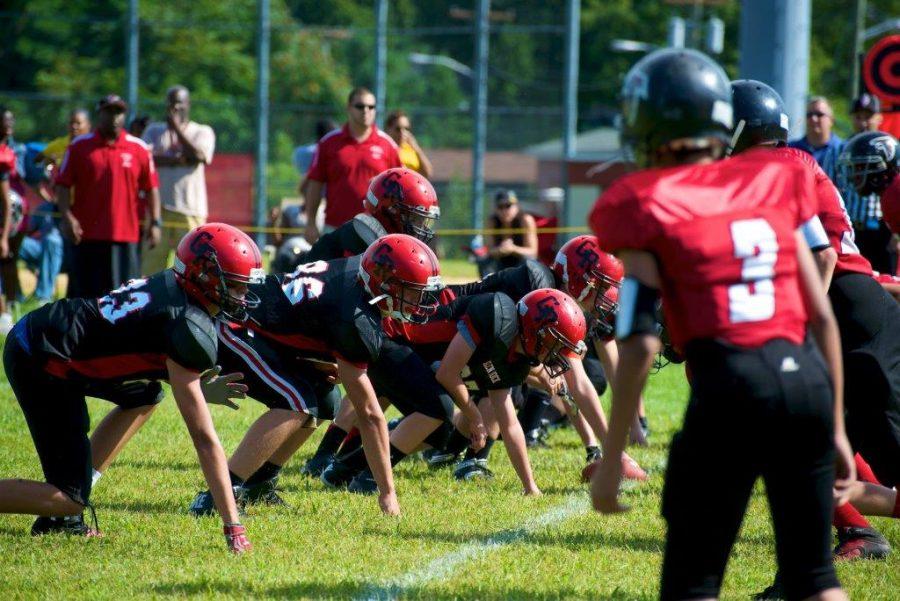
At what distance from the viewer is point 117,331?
4988mm

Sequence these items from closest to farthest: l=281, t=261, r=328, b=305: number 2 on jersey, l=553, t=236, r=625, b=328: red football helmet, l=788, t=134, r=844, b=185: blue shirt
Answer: l=281, t=261, r=328, b=305: number 2 on jersey < l=553, t=236, r=625, b=328: red football helmet < l=788, t=134, r=844, b=185: blue shirt

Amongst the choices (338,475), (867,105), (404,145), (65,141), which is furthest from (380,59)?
(338,475)

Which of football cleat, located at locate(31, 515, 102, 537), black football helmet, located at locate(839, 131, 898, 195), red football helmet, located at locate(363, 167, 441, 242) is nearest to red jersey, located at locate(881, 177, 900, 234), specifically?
black football helmet, located at locate(839, 131, 898, 195)

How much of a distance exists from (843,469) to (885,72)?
9214mm

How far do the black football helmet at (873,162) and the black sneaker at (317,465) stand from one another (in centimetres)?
322

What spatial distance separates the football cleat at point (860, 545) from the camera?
5.11 meters

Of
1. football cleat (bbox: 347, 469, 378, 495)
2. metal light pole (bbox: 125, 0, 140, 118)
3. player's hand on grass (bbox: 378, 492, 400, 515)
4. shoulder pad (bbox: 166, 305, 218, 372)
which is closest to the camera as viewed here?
shoulder pad (bbox: 166, 305, 218, 372)

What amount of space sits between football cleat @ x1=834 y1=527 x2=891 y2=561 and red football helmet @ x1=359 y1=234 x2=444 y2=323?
2094 mm

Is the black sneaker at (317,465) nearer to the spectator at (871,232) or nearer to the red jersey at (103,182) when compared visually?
the spectator at (871,232)

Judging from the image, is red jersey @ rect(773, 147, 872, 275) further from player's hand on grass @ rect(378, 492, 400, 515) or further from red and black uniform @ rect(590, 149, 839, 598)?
player's hand on grass @ rect(378, 492, 400, 515)

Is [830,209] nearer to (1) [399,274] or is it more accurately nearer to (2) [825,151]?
(1) [399,274]

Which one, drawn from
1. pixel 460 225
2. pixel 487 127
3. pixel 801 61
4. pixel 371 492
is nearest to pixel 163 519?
pixel 371 492

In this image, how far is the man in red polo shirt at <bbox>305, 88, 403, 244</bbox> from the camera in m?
9.79

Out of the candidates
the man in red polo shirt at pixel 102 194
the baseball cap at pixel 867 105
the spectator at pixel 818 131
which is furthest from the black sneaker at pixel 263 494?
the baseball cap at pixel 867 105
